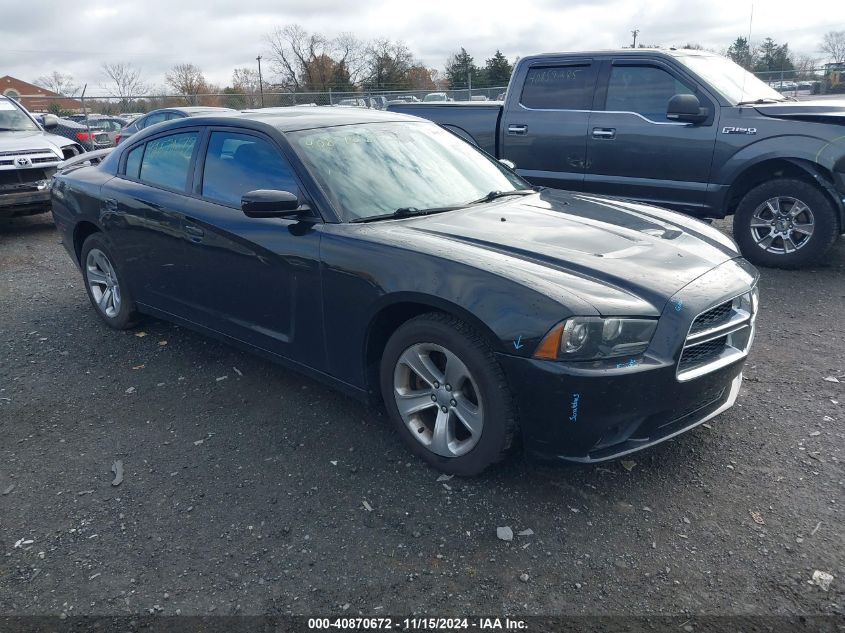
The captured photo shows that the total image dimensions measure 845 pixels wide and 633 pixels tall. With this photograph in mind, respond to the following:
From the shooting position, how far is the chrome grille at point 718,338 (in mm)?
2881

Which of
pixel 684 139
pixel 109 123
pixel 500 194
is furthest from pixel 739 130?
pixel 109 123

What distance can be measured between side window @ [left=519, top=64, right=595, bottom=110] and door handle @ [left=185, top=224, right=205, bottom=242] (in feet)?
15.7

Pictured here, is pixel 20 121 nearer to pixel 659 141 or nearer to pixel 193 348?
pixel 193 348

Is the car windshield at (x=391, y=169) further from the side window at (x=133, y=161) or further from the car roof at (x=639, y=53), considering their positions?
the car roof at (x=639, y=53)

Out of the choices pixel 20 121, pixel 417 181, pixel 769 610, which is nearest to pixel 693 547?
pixel 769 610

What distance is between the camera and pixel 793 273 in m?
6.30

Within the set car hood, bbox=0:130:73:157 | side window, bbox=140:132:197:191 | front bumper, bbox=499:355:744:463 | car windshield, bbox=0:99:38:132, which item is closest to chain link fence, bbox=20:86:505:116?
car windshield, bbox=0:99:38:132

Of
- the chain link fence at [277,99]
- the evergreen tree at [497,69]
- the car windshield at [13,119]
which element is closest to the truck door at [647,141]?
the car windshield at [13,119]

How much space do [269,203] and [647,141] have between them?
4786 mm

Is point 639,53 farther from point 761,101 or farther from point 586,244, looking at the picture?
point 586,244

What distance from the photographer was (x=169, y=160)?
4.48m

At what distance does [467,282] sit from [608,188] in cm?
481

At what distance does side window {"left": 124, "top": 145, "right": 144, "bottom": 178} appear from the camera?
4.80 m

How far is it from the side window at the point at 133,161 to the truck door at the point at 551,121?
166 inches
